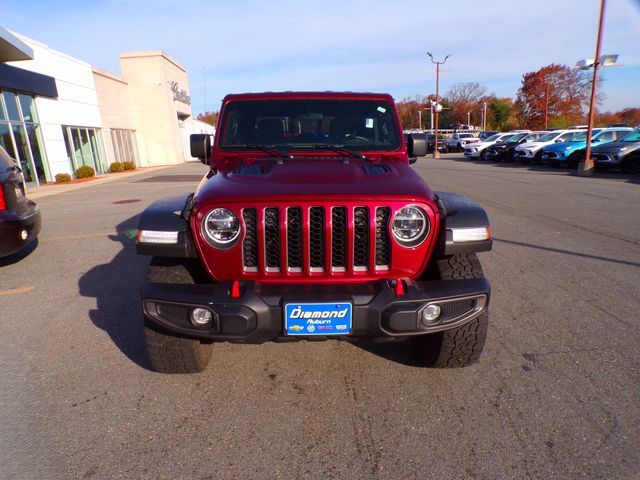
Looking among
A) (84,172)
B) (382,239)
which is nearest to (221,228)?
(382,239)

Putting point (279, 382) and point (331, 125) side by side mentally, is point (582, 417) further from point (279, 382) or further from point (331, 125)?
point (331, 125)

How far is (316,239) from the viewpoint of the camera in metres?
2.56

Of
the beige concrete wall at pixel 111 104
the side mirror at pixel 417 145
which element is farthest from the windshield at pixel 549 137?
the beige concrete wall at pixel 111 104

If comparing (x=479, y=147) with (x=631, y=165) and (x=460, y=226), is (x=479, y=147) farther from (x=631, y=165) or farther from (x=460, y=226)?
(x=460, y=226)

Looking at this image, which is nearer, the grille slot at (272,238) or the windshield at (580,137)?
the grille slot at (272,238)

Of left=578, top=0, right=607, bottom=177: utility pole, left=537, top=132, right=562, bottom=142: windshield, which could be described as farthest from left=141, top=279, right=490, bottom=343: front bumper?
left=537, top=132, right=562, bottom=142: windshield

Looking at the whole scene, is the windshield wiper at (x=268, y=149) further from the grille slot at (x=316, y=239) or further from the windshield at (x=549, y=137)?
the windshield at (x=549, y=137)

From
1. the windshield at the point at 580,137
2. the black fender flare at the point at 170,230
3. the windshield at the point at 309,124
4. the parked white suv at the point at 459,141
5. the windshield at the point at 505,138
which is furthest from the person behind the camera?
the parked white suv at the point at 459,141

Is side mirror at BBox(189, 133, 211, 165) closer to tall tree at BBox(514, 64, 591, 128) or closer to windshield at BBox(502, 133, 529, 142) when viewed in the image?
windshield at BBox(502, 133, 529, 142)

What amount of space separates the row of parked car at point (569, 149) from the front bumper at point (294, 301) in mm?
16619

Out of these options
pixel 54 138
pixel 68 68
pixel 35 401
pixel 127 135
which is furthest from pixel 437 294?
pixel 127 135

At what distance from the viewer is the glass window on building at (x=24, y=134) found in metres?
15.0

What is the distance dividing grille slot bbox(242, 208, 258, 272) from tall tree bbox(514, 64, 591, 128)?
6490 cm

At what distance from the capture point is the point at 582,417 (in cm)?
250
